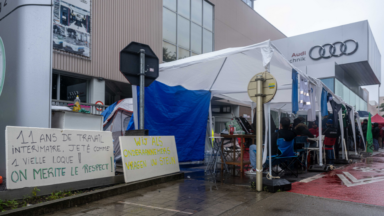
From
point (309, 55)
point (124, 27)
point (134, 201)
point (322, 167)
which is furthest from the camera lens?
point (309, 55)

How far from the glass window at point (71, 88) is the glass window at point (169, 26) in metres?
5.84

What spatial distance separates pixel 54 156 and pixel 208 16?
1802cm

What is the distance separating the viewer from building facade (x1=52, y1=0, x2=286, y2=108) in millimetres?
13266

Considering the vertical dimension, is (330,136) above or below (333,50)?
below

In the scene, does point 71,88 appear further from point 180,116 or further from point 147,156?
point 147,156

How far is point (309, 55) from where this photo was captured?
28859 millimetres

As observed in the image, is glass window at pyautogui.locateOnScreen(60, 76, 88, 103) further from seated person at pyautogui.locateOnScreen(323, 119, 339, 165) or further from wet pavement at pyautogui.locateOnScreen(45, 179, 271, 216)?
seated person at pyautogui.locateOnScreen(323, 119, 339, 165)

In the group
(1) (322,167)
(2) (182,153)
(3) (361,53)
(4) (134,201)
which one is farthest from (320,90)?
(3) (361,53)

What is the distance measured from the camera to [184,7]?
18.5m

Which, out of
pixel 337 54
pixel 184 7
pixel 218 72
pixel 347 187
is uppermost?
pixel 184 7

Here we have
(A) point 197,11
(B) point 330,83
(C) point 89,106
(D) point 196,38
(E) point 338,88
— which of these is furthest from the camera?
(E) point 338,88

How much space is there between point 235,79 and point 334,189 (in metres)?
4.80

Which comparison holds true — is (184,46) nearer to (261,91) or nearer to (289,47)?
(261,91)

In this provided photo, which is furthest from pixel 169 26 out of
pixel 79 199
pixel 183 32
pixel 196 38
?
pixel 79 199
